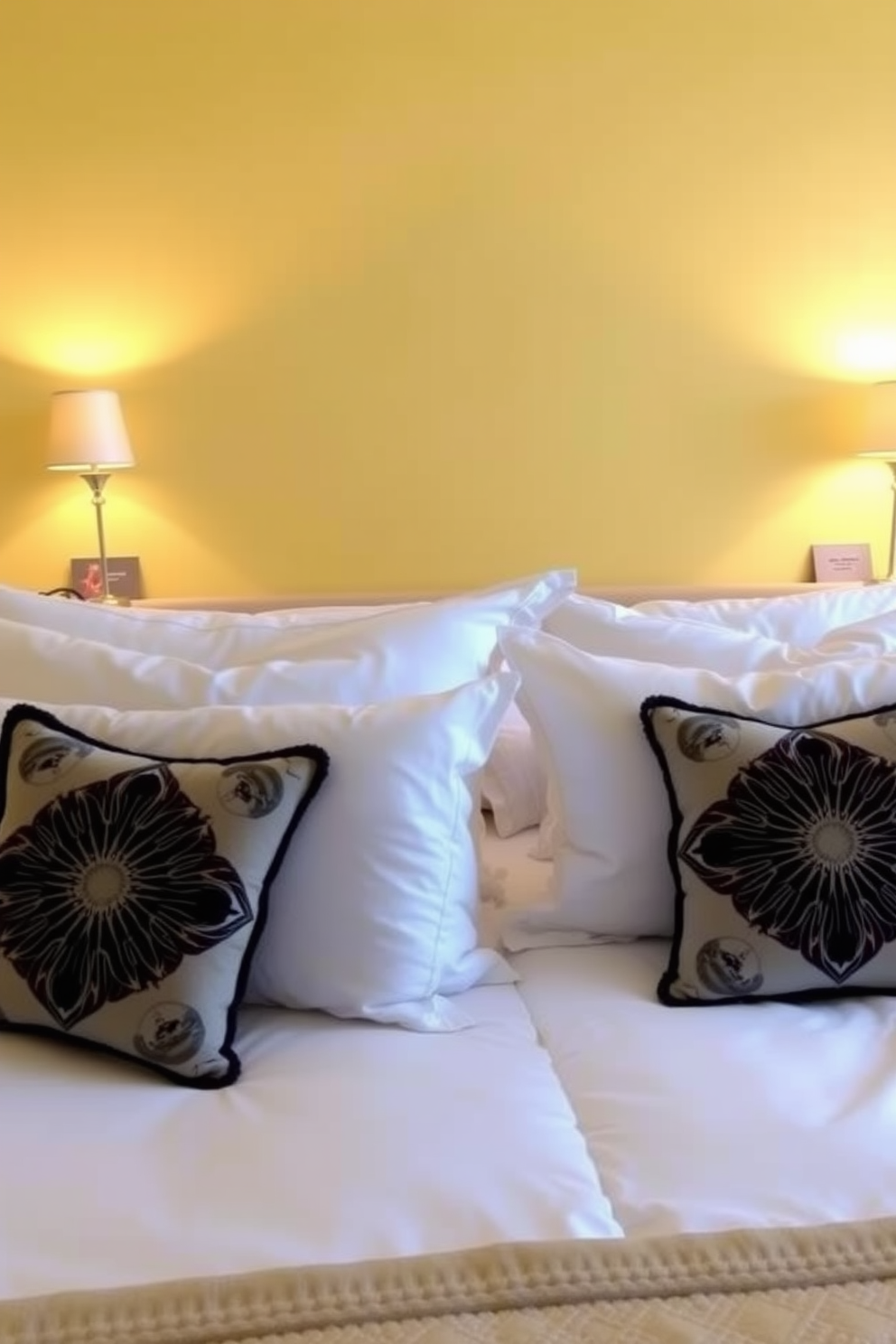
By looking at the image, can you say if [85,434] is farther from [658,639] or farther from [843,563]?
[843,563]

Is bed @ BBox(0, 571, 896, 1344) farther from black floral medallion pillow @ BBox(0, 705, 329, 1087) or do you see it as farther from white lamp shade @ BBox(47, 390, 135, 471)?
white lamp shade @ BBox(47, 390, 135, 471)

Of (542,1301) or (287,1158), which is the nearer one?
(542,1301)

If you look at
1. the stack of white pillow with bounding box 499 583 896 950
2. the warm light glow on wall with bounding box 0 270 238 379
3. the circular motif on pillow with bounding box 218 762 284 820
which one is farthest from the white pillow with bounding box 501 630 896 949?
the warm light glow on wall with bounding box 0 270 238 379

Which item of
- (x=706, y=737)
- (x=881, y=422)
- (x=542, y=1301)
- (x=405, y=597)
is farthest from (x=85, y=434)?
(x=542, y=1301)

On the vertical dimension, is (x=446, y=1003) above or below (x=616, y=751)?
below

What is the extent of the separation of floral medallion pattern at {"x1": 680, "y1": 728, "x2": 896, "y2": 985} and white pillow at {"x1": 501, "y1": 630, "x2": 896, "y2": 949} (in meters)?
0.11

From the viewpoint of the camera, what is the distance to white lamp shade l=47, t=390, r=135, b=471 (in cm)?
228

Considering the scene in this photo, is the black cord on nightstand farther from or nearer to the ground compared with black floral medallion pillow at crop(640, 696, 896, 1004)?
farther from the ground

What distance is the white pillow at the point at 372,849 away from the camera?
4.08 ft

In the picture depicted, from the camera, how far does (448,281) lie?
242 centimetres

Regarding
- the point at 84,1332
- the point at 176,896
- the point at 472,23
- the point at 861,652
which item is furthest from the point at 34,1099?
the point at 472,23

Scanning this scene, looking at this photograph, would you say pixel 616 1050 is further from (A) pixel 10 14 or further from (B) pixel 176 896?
(A) pixel 10 14

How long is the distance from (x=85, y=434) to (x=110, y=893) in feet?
4.56

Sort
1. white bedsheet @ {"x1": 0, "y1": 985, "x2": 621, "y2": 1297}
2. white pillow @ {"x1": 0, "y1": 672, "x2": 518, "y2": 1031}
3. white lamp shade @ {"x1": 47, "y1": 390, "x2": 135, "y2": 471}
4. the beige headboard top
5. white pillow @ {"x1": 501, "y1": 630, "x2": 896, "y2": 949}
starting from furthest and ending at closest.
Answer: the beige headboard top < white lamp shade @ {"x1": 47, "y1": 390, "x2": 135, "y2": 471} < white pillow @ {"x1": 501, "y1": 630, "x2": 896, "y2": 949} < white pillow @ {"x1": 0, "y1": 672, "x2": 518, "y2": 1031} < white bedsheet @ {"x1": 0, "y1": 985, "x2": 621, "y2": 1297}
